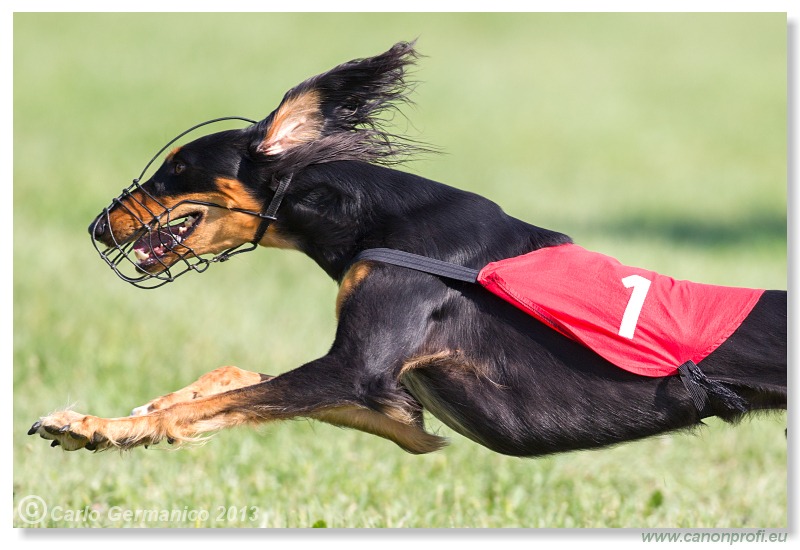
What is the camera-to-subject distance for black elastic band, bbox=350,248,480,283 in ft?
12.4

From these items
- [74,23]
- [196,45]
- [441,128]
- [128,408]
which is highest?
[74,23]

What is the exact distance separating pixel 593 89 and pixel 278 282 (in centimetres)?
1258

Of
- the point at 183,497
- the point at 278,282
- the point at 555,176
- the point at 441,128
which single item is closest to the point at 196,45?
the point at 441,128

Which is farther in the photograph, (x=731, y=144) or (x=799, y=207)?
(x=731, y=144)

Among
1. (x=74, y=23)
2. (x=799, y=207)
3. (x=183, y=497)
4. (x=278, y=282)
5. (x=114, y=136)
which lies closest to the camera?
(x=799, y=207)

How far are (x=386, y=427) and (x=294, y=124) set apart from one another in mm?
1289

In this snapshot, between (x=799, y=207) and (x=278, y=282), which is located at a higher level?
(x=278, y=282)

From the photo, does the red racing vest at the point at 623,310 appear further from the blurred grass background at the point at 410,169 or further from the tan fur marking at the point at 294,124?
the tan fur marking at the point at 294,124

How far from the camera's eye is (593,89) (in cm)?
2103

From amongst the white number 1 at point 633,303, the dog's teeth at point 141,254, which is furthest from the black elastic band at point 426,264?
the dog's teeth at point 141,254

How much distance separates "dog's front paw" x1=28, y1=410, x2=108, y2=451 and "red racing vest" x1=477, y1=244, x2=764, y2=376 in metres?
1.50

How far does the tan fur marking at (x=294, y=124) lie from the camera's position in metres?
4.11

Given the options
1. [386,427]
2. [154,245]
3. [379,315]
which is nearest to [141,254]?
[154,245]

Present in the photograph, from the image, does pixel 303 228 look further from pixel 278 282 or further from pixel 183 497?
pixel 278 282
